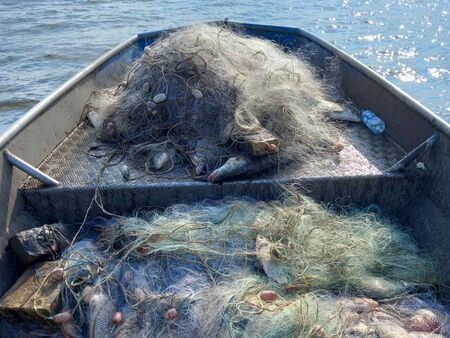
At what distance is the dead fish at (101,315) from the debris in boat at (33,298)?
0.29 metres

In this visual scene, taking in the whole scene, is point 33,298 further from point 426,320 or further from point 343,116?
A: point 343,116

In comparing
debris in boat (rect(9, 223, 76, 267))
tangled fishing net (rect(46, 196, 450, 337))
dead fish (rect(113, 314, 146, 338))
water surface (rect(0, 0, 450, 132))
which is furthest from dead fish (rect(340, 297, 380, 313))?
water surface (rect(0, 0, 450, 132))

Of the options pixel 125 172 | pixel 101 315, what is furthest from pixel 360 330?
pixel 125 172

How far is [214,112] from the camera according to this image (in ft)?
15.1

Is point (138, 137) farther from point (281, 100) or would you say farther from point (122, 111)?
point (281, 100)

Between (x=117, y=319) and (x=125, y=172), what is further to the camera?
(x=125, y=172)

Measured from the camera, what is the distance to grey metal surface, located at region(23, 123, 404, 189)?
14.0 ft

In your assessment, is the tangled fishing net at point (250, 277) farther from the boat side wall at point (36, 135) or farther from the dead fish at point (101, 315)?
the boat side wall at point (36, 135)

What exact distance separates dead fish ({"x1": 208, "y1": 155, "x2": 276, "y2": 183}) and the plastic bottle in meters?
1.67

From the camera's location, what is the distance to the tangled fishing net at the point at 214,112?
4273 mm

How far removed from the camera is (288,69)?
512 centimetres

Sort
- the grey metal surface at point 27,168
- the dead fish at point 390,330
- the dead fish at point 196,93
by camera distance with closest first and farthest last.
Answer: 1. the dead fish at point 390,330
2. the grey metal surface at point 27,168
3. the dead fish at point 196,93

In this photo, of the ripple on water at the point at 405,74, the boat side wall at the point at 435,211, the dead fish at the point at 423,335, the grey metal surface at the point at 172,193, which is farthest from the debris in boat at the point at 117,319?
the ripple on water at the point at 405,74

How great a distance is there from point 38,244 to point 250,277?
173 cm
